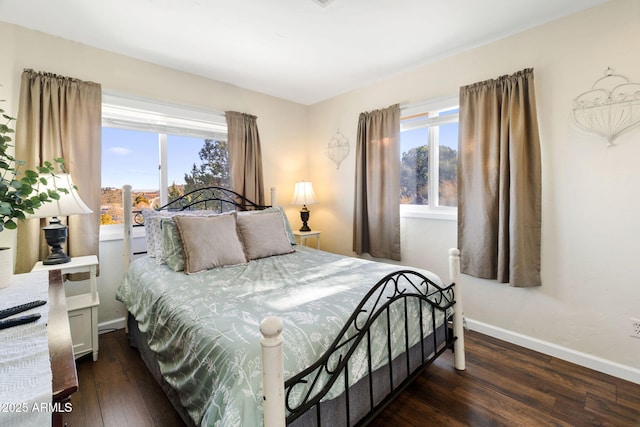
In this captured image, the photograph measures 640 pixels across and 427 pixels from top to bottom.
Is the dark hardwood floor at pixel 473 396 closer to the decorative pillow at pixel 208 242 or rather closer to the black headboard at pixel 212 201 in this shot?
the decorative pillow at pixel 208 242

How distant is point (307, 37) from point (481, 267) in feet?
8.05

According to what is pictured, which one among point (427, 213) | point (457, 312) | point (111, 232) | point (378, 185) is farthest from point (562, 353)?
point (111, 232)

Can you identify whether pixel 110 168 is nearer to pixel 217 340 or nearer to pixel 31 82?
pixel 31 82

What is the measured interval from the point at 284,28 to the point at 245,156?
148 centimetres

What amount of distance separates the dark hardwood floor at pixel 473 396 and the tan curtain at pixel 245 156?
1.91m

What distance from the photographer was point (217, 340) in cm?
119

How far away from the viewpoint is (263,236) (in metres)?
2.63

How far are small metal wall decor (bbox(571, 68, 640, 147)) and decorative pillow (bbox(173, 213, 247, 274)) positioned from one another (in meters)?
2.75

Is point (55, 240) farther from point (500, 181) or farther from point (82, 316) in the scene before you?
point (500, 181)

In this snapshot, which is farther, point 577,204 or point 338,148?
point 338,148

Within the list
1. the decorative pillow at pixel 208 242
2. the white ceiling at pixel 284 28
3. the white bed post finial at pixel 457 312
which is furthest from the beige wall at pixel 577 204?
the decorative pillow at pixel 208 242

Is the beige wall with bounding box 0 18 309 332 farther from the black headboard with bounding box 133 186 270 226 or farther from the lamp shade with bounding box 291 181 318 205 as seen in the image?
the black headboard with bounding box 133 186 270 226

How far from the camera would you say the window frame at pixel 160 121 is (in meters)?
2.64

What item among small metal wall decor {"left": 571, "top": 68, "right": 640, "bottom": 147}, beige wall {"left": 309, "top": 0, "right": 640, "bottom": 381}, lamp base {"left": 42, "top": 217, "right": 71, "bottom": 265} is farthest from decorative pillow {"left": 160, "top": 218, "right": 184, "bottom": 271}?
small metal wall decor {"left": 571, "top": 68, "right": 640, "bottom": 147}
